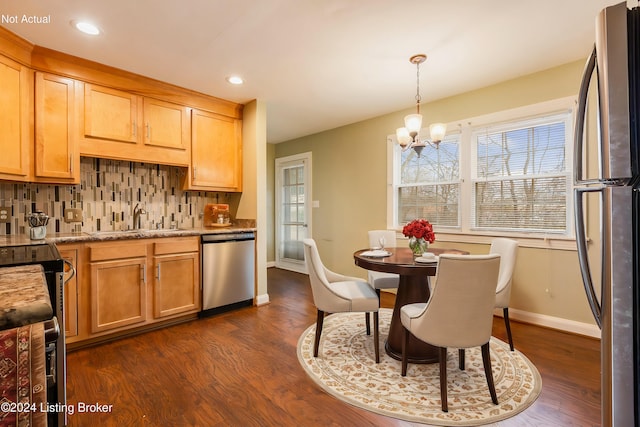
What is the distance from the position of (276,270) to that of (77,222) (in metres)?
3.33

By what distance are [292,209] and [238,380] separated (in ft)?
12.8

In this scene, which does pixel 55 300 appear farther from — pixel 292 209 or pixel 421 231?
pixel 292 209

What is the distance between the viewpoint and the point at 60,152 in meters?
2.68

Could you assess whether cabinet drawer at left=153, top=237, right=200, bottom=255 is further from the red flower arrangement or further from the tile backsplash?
the red flower arrangement

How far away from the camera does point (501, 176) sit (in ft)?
10.7

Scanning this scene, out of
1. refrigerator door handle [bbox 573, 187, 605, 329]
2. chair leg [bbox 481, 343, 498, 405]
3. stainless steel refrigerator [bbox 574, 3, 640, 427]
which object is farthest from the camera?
chair leg [bbox 481, 343, 498, 405]

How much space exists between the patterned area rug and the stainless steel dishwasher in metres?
1.17

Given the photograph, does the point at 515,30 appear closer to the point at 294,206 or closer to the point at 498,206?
the point at 498,206

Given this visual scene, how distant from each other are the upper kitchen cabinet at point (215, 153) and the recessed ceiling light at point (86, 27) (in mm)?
1244

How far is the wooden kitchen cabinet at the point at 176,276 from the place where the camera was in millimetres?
2988

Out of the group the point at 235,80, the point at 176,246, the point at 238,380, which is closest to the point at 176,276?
the point at 176,246

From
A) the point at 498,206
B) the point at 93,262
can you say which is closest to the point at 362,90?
the point at 498,206

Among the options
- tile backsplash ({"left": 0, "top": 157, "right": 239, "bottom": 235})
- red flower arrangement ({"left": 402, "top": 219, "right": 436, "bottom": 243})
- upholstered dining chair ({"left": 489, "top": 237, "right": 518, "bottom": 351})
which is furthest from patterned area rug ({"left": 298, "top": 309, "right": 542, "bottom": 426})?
tile backsplash ({"left": 0, "top": 157, "right": 239, "bottom": 235})

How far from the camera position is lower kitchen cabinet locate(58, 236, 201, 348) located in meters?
2.55
